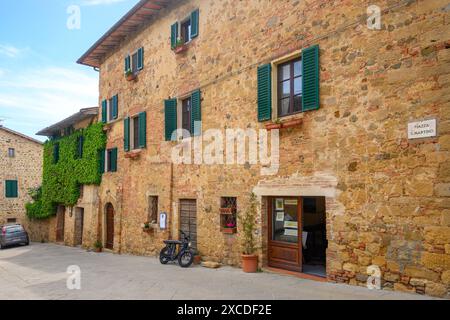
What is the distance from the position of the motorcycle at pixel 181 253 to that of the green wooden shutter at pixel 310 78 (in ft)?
16.8

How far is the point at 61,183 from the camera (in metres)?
21.4

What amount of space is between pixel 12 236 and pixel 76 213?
495 centimetres

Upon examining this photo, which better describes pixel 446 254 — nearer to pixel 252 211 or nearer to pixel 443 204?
pixel 443 204

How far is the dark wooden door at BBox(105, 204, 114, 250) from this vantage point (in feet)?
55.5

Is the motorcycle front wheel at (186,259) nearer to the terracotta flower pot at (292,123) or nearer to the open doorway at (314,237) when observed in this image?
the open doorway at (314,237)

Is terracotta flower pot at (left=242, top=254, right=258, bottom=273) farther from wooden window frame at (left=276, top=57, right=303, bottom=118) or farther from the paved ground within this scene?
wooden window frame at (left=276, top=57, right=303, bottom=118)

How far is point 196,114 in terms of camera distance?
37.8 feet

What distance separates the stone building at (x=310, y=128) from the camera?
6438mm

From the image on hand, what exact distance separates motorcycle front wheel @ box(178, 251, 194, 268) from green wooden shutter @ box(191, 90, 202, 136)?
3.39m

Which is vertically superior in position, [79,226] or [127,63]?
[127,63]

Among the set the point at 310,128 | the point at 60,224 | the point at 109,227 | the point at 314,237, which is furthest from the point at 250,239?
the point at 60,224

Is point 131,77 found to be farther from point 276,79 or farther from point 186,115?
point 276,79

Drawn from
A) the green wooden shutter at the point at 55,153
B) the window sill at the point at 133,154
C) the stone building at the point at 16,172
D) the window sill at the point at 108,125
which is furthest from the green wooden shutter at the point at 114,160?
the stone building at the point at 16,172
